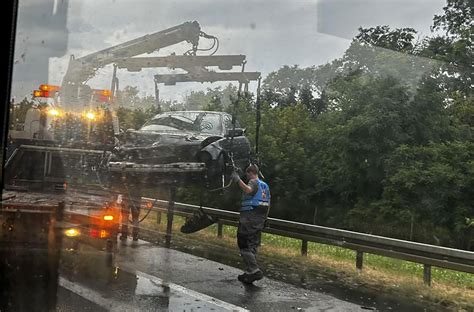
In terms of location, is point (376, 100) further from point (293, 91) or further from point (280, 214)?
point (280, 214)

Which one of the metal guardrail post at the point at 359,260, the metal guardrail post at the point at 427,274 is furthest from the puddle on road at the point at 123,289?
the metal guardrail post at the point at 427,274

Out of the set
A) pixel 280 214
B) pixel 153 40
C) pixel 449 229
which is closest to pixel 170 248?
pixel 280 214

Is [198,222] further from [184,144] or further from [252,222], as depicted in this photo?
[184,144]

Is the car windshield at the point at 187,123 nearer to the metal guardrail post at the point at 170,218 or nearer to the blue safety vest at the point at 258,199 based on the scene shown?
the metal guardrail post at the point at 170,218

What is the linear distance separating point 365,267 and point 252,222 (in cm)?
208

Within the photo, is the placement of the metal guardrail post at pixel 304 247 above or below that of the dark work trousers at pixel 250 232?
below

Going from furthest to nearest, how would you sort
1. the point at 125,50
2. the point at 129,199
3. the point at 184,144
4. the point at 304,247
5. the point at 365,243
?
1. the point at 304,247
2. the point at 365,243
3. the point at 129,199
4. the point at 125,50
5. the point at 184,144

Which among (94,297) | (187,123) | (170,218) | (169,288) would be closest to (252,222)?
(169,288)

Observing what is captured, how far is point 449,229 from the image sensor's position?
6.61 metres

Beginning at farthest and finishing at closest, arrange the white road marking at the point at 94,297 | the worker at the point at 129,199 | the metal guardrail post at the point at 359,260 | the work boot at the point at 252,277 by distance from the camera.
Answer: the metal guardrail post at the point at 359,260, the work boot at the point at 252,277, the worker at the point at 129,199, the white road marking at the point at 94,297

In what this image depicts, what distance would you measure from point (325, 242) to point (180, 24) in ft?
12.7

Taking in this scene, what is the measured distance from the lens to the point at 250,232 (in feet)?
21.9

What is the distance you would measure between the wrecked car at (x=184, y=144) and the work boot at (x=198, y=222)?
0.85 meters

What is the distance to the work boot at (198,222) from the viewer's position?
6.95 meters
